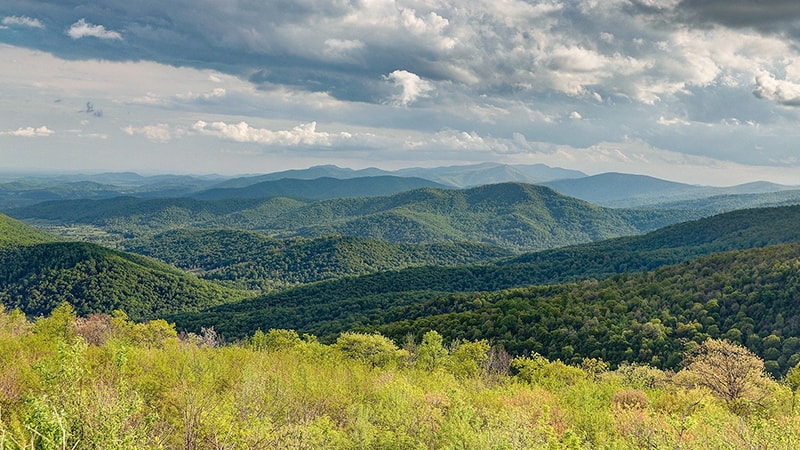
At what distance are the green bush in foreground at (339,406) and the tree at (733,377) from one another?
189 millimetres

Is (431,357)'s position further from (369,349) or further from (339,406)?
(339,406)

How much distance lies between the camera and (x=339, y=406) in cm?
4256

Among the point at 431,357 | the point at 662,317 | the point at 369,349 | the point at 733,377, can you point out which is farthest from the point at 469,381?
the point at 662,317

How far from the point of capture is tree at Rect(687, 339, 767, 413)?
48406mm

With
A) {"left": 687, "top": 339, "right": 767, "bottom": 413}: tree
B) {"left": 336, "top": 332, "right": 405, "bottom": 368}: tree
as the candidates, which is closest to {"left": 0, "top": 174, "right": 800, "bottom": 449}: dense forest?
{"left": 687, "top": 339, "right": 767, "bottom": 413}: tree

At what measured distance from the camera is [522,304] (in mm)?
111938

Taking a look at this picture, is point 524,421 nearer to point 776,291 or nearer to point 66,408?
point 66,408

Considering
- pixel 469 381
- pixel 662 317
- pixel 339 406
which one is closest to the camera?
pixel 339 406

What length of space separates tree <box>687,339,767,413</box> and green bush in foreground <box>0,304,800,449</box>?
19cm

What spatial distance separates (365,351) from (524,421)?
1663 inches

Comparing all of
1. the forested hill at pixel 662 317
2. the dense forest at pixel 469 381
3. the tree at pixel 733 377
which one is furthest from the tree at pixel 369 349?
the tree at pixel 733 377

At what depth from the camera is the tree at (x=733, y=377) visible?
48.4m

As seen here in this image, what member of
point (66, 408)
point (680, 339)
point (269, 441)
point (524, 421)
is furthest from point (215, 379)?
point (680, 339)

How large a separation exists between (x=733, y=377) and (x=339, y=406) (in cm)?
4245
